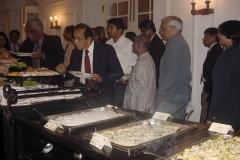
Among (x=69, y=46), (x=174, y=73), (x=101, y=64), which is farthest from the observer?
(x=69, y=46)

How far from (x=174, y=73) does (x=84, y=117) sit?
1.21 m

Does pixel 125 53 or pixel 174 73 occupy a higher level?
pixel 125 53

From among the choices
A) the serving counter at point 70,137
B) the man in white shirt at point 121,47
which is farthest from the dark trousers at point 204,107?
the serving counter at point 70,137

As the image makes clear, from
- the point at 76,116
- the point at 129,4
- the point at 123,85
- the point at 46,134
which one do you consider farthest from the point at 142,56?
the point at 129,4

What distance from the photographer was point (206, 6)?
11.2 feet

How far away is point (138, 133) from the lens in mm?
1391

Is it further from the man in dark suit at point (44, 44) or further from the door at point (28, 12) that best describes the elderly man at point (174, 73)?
the door at point (28, 12)

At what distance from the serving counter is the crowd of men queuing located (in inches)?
15.6

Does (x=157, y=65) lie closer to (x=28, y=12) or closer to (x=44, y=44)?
(x=44, y=44)

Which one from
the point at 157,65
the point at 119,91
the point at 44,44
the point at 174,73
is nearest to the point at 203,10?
the point at 157,65

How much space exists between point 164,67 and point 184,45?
0.27 meters

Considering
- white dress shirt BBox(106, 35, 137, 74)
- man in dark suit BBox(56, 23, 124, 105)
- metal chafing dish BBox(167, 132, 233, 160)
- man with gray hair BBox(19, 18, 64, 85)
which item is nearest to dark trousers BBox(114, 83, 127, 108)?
white dress shirt BBox(106, 35, 137, 74)

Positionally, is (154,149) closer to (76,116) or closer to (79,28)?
(76,116)

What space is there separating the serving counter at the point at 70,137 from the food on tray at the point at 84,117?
0.08 m
